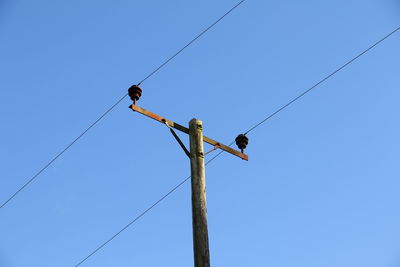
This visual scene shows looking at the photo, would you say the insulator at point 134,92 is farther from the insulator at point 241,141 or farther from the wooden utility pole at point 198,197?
the insulator at point 241,141

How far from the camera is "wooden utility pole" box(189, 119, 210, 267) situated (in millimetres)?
6414

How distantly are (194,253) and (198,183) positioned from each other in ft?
2.99

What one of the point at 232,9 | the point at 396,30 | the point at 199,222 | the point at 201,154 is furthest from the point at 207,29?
the point at 199,222

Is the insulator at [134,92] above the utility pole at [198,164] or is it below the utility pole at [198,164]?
above

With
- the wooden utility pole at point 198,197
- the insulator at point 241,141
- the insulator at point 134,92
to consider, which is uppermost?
the insulator at point 134,92

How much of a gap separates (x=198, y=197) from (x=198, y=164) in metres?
0.54

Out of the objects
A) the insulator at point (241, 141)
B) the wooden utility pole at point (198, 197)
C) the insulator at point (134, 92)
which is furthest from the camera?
the insulator at point (241, 141)

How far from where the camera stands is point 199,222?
666 centimetres

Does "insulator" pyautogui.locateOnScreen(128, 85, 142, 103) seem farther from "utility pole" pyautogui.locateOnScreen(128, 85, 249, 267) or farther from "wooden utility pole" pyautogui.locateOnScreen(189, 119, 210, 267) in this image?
"wooden utility pole" pyautogui.locateOnScreen(189, 119, 210, 267)

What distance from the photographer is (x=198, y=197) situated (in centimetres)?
689

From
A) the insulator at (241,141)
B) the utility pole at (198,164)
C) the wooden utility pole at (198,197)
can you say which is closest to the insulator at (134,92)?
the utility pole at (198,164)

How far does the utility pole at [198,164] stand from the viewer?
6457 mm

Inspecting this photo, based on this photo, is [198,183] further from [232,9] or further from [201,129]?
[232,9]

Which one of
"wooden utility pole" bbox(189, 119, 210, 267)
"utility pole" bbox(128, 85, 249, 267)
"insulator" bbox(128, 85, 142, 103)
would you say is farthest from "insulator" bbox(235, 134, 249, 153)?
"insulator" bbox(128, 85, 142, 103)
